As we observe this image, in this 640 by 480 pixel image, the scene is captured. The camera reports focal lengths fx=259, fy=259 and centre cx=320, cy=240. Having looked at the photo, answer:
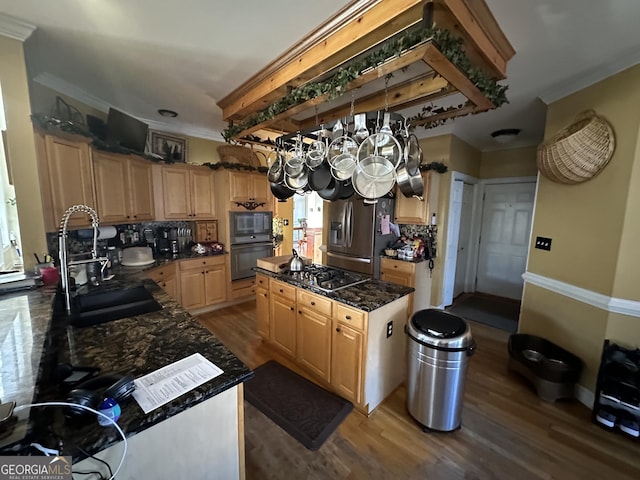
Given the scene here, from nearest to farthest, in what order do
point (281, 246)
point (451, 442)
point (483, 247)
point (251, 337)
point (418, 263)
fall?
point (451, 442), point (251, 337), point (418, 263), point (483, 247), point (281, 246)

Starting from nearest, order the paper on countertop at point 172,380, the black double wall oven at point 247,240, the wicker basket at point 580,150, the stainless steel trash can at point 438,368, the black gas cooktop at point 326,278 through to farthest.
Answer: the paper on countertop at point 172,380 < the stainless steel trash can at point 438,368 < the wicker basket at point 580,150 < the black gas cooktop at point 326,278 < the black double wall oven at point 247,240

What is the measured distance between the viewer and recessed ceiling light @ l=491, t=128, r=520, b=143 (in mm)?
3531

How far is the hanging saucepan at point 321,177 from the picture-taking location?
2332 millimetres

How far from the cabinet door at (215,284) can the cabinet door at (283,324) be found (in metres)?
1.52

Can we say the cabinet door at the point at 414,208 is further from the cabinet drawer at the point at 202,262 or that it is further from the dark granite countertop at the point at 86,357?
the dark granite countertop at the point at 86,357

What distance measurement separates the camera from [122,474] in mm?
876

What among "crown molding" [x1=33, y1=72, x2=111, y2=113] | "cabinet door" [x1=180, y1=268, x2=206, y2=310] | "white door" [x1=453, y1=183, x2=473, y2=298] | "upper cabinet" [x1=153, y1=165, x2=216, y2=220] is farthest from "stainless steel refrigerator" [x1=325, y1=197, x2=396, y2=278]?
"crown molding" [x1=33, y1=72, x2=111, y2=113]

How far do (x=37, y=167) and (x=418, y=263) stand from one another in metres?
3.88

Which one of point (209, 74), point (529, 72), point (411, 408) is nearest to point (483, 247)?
point (529, 72)

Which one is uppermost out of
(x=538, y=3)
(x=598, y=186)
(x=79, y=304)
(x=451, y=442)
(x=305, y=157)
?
(x=538, y=3)

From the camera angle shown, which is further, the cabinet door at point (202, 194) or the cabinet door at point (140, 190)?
the cabinet door at point (202, 194)

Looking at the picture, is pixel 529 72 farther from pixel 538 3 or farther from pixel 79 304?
pixel 79 304

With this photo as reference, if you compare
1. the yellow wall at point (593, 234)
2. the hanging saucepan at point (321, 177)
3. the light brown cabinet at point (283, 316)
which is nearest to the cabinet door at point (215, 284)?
the light brown cabinet at point (283, 316)

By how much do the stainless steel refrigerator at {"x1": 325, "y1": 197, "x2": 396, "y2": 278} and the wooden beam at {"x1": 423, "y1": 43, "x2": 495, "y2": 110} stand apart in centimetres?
189
